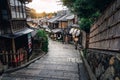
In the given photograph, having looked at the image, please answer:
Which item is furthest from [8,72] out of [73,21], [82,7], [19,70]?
[73,21]

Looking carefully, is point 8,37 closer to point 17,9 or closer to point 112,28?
point 17,9

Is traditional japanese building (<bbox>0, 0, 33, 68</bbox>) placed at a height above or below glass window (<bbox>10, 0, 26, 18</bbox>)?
below

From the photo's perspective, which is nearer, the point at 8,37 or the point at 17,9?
the point at 8,37

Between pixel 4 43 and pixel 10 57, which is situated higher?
pixel 4 43

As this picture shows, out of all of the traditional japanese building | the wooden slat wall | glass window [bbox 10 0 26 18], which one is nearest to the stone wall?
the wooden slat wall

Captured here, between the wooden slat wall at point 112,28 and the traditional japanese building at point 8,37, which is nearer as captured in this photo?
the wooden slat wall at point 112,28

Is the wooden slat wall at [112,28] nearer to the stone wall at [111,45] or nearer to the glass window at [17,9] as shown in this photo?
the stone wall at [111,45]

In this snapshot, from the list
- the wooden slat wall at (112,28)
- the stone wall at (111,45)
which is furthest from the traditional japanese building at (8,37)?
the wooden slat wall at (112,28)

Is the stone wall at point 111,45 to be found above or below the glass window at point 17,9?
below

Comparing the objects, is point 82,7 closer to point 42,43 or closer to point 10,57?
point 10,57

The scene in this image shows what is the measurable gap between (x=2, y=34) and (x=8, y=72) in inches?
172

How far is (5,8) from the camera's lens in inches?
580

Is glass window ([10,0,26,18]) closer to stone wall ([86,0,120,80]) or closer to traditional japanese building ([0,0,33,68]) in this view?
traditional japanese building ([0,0,33,68])

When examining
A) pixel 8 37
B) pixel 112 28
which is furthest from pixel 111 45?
pixel 8 37
